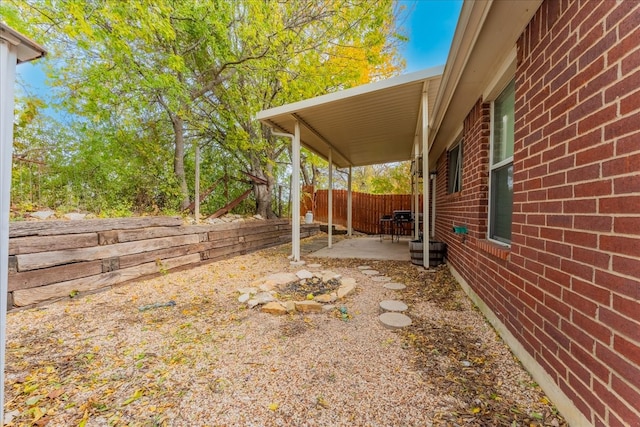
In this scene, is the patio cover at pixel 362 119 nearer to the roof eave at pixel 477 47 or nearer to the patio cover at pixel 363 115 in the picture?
the patio cover at pixel 363 115

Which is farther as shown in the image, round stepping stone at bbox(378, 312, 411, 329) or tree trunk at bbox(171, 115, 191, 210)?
tree trunk at bbox(171, 115, 191, 210)

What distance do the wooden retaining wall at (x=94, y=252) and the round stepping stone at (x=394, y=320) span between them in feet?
10.9

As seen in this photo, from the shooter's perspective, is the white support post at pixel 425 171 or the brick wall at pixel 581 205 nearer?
the brick wall at pixel 581 205

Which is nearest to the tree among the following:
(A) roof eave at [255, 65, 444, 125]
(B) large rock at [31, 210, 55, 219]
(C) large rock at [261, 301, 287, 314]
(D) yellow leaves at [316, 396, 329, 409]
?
(A) roof eave at [255, 65, 444, 125]

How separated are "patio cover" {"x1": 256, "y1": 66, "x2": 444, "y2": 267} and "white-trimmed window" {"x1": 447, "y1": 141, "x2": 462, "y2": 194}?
51cm

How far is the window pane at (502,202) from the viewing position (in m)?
2.45

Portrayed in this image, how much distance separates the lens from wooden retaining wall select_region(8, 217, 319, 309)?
104 inches

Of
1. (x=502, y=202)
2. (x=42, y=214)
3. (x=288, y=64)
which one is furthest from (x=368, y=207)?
(x=42, y=214)

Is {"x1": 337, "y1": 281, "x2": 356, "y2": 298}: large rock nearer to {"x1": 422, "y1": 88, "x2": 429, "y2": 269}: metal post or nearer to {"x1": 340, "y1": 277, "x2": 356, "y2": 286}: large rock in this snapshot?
{"x1": 340, "y1": 277, "x2": 356, "y2": 286}: large rock

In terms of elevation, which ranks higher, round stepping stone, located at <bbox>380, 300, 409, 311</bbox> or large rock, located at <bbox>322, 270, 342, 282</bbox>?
large rock, located at <bbox>322, 270, 342, 282</bbox>

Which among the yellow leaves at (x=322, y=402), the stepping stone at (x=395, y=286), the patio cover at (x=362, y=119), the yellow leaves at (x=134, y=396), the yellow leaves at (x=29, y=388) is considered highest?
the patio cover at (x=362, y=119)

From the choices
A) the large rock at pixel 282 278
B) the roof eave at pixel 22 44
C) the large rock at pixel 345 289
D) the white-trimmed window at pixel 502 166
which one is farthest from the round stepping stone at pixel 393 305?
the roof eave at pixel 22 44

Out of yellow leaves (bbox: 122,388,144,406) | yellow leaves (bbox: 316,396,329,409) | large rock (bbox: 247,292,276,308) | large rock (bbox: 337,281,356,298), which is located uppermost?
large rock (bbox: 247,292,276,308)

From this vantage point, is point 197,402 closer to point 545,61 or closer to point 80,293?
point 80,293
